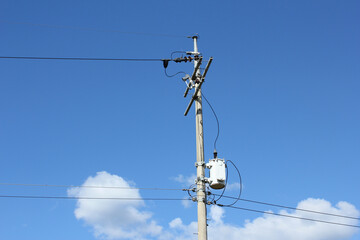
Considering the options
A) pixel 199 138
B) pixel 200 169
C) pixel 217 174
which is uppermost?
pixel 199 138

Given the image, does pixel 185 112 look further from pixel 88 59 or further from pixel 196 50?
pixel 88 59

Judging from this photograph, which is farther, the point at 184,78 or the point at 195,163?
the point at 184,78

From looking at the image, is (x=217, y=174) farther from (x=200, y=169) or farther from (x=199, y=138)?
(x=199, y=138)

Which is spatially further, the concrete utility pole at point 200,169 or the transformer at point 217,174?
the transformer at point 217,174

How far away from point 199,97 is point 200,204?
111 inches

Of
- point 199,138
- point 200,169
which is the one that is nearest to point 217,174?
point 200,169

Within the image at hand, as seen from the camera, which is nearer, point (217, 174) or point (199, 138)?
point (217, 174)

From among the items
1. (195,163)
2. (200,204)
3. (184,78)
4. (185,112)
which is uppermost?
(184,78)

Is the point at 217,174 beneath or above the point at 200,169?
beneath

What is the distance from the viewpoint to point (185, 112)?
1120 centimetres

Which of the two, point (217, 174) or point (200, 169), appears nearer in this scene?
point (217, 174)

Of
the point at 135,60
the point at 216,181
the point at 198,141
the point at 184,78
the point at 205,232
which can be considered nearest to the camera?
the point at 205,232

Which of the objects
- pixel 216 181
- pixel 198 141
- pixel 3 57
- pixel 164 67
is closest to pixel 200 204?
pixel 216 181

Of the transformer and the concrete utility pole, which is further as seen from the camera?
the transformer
